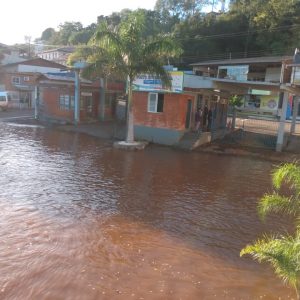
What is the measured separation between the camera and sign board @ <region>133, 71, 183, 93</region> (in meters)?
22.5

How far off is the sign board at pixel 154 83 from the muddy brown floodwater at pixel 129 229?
5.52m

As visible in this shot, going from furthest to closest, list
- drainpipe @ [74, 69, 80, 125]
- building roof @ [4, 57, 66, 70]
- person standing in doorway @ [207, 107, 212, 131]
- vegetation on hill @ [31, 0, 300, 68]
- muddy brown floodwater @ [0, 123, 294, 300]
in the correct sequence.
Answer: building roof @ [4, 57, 66, 70] < vegetation on hill @ [31, 0, 300, 68] < drainpipe @ [74, 69, 80, 125] < person standing in doorway @ [207, 107, 212, 131] < muddy brown floodwater @ [0, 123, 294, 300]

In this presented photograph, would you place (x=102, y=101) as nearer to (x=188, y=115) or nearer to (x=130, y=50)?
(x=188, y=115)

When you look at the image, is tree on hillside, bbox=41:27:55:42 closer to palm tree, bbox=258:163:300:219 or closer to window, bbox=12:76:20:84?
window, bbox=12:76:20:84

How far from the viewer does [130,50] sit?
21312 mm

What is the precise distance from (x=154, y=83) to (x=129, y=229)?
1474 cm

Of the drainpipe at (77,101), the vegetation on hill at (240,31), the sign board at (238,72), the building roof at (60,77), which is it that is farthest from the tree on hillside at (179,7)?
the drainpipe at (77,101)

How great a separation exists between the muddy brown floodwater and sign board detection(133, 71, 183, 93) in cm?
552

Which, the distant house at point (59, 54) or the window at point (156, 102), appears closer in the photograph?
the window at point (156, 102)

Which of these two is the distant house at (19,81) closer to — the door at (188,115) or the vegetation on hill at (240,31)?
the vegetation on hill at (240,31)

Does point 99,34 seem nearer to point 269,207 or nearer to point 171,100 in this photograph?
point 171,100

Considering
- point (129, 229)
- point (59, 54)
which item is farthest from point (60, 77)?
point (59, 54)

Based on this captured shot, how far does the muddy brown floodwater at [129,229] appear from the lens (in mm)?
7305

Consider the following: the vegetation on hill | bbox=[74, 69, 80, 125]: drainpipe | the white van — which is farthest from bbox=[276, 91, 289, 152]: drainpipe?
the white van
